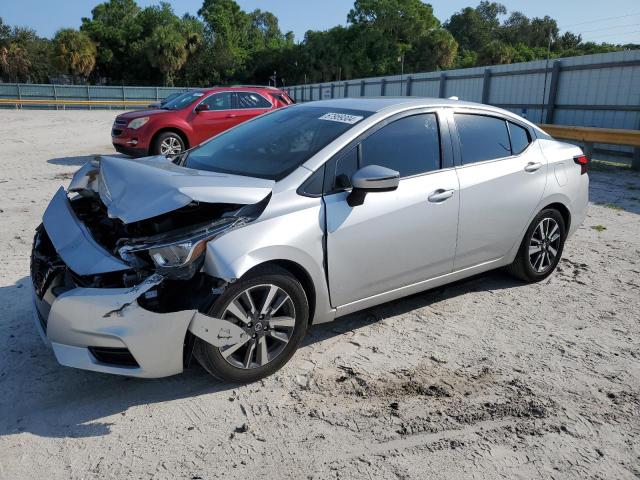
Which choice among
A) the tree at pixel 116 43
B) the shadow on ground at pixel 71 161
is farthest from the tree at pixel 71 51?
the shadow on ground at pixel 71 161

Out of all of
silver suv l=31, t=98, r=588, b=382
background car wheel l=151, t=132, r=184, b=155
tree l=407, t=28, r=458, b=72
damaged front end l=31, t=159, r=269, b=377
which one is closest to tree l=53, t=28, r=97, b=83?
tree l=407, t=28, r=458, b=72

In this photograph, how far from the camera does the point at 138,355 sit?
116 inches

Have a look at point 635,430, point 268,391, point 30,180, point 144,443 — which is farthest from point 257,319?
point 30,180

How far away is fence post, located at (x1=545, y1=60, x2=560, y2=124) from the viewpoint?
15.9 m

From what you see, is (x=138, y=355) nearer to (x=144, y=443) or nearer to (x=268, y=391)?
(x=144, y=443)

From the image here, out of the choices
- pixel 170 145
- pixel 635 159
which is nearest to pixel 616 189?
pixel 635 159

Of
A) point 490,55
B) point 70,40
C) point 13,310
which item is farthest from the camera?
point 490,55

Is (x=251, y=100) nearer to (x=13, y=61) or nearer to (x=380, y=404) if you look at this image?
(x=380, y=404)

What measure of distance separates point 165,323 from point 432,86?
2168cm

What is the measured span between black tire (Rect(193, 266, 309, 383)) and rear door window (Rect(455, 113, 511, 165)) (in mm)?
1897

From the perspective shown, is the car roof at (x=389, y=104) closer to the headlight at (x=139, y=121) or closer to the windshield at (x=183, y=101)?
the headlight at (x=139, y=121)

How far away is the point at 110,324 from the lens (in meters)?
2.89

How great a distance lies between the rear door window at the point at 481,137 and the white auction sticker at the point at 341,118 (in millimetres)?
956

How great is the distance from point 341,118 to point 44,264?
A: 224 centimetres
